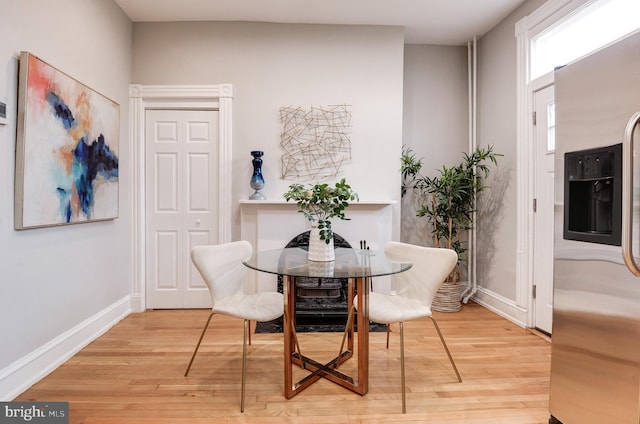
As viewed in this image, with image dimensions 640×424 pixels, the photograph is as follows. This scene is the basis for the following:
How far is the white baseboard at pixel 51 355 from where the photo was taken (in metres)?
1.87

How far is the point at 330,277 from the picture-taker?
1.73 m

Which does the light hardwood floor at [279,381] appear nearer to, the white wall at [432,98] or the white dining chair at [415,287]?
the white dining chair at [415,287]

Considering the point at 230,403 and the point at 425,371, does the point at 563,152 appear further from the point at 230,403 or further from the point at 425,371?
the point at 230,403

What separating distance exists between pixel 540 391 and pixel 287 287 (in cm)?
157

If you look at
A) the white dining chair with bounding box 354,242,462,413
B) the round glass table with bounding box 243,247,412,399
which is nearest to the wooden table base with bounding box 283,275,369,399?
the round glass table with bounding box 243,247,412,399

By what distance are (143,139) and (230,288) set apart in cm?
199

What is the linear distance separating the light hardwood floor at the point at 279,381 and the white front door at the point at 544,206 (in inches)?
10.6

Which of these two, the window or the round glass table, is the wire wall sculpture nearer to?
the round glass table

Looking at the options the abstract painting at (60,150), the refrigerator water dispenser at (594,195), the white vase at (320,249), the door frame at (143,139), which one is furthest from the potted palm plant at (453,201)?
the abstract painting at (60,150)

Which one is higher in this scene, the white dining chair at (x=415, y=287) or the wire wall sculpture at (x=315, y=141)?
the wire wall sculpture at (x=315, y=141)

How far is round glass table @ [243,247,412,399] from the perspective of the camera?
1809 millimetres

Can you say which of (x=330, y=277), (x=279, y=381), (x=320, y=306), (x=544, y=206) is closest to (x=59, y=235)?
(x=279, y=381)

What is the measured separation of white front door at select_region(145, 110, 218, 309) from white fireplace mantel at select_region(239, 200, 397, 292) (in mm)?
385

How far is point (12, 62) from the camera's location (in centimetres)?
190
